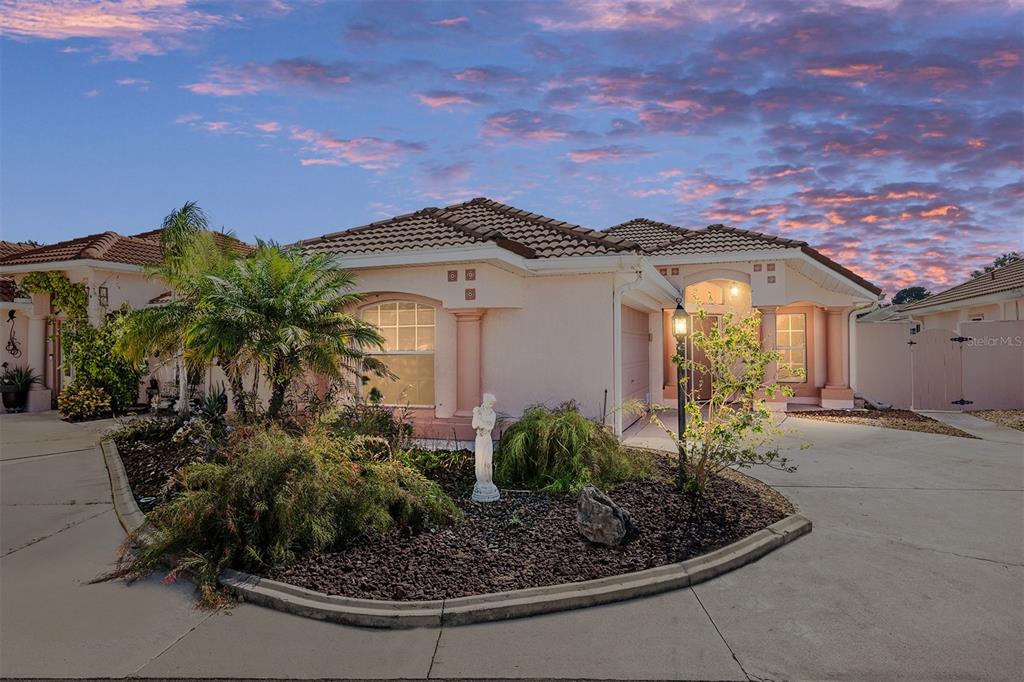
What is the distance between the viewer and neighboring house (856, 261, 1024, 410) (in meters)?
14.1

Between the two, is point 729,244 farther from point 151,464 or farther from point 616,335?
point 151,464

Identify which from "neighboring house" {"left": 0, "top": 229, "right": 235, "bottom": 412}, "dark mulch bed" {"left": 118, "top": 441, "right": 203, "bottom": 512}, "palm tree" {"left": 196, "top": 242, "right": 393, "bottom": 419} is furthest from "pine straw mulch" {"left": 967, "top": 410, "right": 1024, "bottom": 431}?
"neighboring house" {"left": 0, "top": 229, "right": 235, "bottom": 412}

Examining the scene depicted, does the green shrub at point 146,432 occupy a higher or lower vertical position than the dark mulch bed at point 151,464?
higher

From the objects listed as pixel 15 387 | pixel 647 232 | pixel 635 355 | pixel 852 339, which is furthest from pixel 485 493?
pixel 15 387

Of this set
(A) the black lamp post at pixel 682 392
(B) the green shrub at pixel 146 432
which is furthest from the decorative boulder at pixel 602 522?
(B) the green shrub at pixel 146 432

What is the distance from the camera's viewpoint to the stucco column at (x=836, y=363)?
46.9 feet

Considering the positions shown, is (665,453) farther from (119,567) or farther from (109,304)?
(109,304)

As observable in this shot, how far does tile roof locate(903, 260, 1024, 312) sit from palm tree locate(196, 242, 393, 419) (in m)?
16.2

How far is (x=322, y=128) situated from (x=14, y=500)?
6465 millimetres

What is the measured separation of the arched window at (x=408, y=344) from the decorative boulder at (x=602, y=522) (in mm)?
4972

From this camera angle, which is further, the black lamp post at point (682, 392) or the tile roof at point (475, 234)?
the tile roof at point (475, 234)

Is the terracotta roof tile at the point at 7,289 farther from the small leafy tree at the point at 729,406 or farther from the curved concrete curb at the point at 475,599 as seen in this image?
the small leafy tree at the point at 729,406

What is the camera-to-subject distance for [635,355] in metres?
12.3

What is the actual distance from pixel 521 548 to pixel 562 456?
7.08 ft
